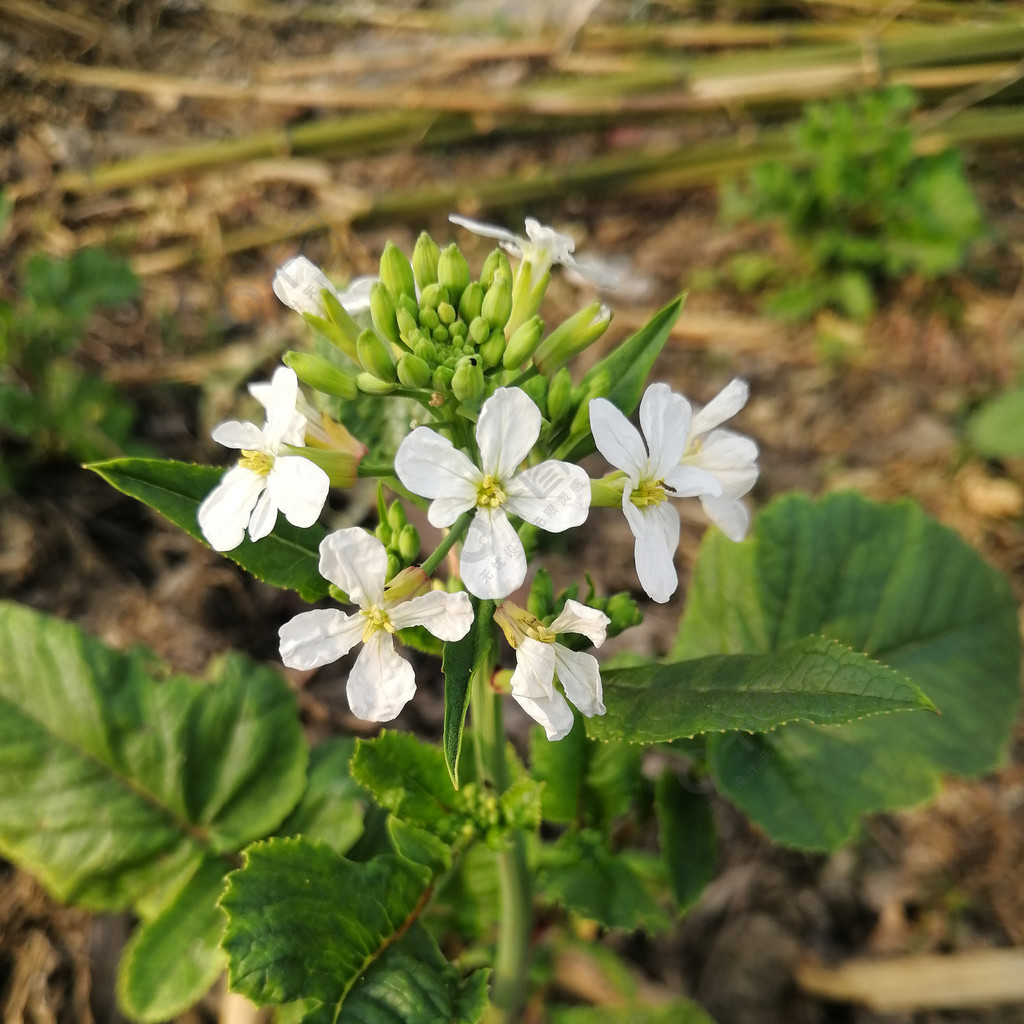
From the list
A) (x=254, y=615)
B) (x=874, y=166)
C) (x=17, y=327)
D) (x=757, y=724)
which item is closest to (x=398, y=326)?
(x=757, y=724)

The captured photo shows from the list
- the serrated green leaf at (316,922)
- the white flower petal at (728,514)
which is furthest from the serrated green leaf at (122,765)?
the white flower petal at (728,514)

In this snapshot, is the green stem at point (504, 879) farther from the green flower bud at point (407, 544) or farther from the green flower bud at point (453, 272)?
the green flower bud at point (453, 272)

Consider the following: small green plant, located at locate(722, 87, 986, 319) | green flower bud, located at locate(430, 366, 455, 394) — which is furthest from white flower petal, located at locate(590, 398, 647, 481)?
small green plant, located at locate(722, 87, 986, 319)

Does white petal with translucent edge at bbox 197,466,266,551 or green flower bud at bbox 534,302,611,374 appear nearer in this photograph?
white petal with translucent edge at bbox 197,466,266,551

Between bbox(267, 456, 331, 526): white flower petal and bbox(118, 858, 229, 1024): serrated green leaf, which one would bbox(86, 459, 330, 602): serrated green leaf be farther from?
bbox(118, 858, 229, 1024): serrated green leaf

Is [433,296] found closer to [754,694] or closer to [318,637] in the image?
[318,637]

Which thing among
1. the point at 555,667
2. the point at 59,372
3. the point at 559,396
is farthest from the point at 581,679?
the point at 59,372

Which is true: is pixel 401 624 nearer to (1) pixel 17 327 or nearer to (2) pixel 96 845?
(2) pixel 96 845
